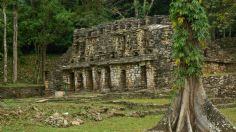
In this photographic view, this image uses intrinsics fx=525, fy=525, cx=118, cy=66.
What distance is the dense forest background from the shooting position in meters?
45.9

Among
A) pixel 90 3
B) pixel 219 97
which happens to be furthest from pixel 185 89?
pixel 90 3

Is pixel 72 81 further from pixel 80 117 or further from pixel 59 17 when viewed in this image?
pixel 80 117

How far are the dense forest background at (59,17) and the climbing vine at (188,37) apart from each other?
1950cm

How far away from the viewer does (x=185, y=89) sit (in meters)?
17.9

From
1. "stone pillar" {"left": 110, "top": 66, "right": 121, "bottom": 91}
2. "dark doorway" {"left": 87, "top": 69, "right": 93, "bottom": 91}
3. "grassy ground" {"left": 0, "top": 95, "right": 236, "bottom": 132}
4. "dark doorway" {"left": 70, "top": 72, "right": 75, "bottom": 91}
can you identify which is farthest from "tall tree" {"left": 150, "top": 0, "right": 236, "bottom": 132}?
"dark doorway" {"left": 70, "top": 72, "right": 75, "bottom": 91}

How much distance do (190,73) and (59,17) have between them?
29.1 meters

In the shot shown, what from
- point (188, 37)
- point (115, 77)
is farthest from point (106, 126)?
point (115, 77)

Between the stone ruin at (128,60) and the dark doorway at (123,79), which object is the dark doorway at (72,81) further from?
the dark doorway at (123,79)

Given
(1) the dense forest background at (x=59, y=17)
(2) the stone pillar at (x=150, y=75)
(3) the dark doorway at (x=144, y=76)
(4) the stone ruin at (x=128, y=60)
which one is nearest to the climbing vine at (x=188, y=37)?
(4) the stone ruin at (x=128, y=60)

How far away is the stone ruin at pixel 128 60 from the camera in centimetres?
3434

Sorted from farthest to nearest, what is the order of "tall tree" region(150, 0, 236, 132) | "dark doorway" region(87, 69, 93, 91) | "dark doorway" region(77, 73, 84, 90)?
1. "dark doorway" region(77, 73, 84, 90)
2. "dark doorway" region(87, 69, 93, 91)
3. "tall tree" region(150, 0, 236, 132)

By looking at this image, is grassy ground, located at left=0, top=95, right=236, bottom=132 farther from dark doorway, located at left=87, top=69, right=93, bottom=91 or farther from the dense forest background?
the dense forest background

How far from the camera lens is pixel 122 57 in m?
37.3

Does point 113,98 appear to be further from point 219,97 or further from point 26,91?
point 26,91
